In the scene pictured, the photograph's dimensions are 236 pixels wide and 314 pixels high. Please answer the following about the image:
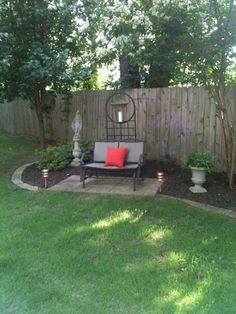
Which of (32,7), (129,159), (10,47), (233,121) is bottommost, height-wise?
(129,159)

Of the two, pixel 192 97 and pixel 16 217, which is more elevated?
pixel 192 97

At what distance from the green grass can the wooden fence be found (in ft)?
7.55

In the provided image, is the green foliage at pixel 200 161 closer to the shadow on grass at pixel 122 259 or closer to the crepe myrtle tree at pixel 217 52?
the crepe myrtle tree at pixel 217 52

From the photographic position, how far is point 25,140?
1132 centimetres

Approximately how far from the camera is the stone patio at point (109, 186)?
6059mm

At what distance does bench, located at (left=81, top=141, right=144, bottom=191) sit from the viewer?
6297 mm

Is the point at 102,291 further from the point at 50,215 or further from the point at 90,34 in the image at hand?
the point at 90,34

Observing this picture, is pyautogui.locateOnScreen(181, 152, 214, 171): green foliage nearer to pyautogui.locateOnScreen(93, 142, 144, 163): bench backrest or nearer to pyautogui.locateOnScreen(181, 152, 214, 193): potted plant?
pyautogui.locateOnScreen(181, 152, 214, 193): potted plant

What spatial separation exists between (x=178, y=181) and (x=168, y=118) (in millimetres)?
1704

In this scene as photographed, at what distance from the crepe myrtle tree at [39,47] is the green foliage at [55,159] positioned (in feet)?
4.20

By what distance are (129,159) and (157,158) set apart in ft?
4.85

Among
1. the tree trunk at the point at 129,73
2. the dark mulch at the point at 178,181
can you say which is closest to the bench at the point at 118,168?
the dark mulch at the point at 178,181

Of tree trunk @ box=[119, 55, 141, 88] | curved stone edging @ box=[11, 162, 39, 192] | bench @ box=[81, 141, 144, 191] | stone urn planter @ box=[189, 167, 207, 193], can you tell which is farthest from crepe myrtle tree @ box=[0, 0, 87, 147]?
stone urn planter @ box=[189, 167, 207, 193]

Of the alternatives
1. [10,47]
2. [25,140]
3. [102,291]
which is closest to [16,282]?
[102,291]
